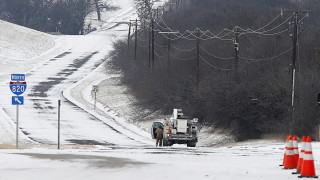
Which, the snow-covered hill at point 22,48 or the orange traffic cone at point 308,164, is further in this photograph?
the snow-covered hill at point 22,48

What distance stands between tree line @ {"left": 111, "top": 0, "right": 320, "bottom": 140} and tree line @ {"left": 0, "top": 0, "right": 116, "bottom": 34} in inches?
2905

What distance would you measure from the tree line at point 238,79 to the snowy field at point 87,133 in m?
2.10

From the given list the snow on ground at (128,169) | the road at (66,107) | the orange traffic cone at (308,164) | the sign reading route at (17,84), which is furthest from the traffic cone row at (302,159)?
the road at (66,107)

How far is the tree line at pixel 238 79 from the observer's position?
48.6m

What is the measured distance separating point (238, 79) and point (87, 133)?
441 inches

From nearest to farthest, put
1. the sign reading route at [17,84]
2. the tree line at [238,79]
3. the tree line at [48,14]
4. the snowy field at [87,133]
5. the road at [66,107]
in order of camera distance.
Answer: the snowy field at [87,133], the sign reading route at [17,84], the tree line at [238,79], the road at [66,107], the tree line at [48,14]

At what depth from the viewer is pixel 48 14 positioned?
190625 mm

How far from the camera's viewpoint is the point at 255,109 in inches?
1969

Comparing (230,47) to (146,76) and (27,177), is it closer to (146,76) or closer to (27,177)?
(146,76)

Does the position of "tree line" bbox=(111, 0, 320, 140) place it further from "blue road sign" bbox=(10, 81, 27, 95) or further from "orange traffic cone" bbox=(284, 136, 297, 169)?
"orange traffic cone" bbox=(284, 136, 297, 169)

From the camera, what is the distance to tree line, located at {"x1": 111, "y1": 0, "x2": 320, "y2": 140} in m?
48.6

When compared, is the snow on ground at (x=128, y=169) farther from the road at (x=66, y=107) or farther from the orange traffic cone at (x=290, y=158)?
the road at (x=66, y=107)

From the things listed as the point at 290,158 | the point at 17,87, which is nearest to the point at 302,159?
the point at 290,158

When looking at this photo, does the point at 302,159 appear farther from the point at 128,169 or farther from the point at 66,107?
the point at 66,107
